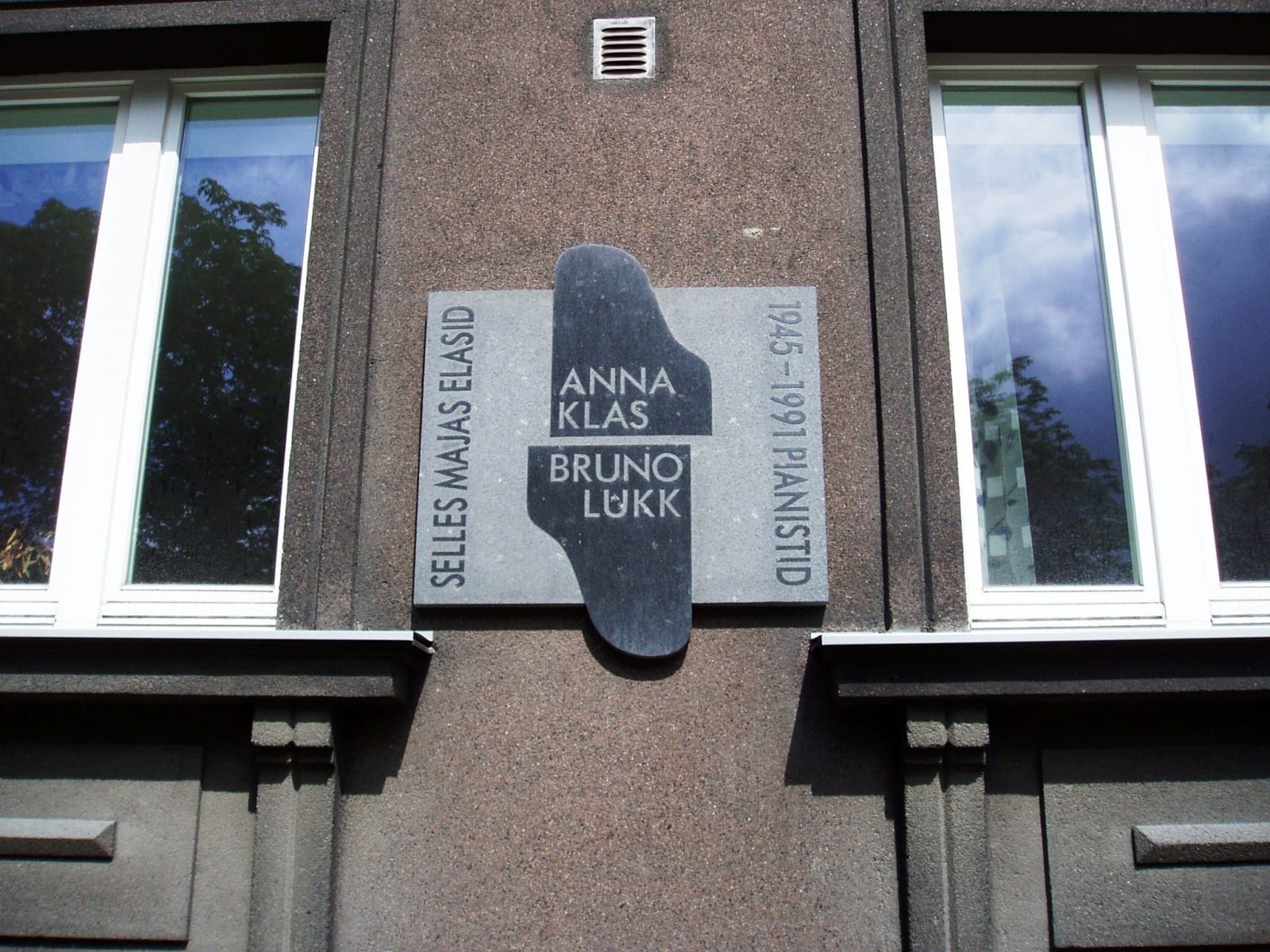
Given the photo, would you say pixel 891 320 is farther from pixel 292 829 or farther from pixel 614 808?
pixel 292 829

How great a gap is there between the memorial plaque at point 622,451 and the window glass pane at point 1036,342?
77 cm

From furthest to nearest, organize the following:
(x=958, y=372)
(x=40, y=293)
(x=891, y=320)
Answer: (x=40, y=293) → (x=958, y=372) → (x=891, y=320)

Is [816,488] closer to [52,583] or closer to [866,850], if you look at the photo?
[866,850]

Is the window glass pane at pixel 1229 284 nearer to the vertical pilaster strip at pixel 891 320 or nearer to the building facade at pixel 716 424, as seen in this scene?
the building facade at pixel 716 424

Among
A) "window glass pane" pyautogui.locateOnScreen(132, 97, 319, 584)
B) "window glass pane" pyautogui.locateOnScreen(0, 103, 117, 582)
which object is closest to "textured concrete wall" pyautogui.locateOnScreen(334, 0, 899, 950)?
"window glass pane" pyautogui.locateOnScreen(132, 97, 319, 584)

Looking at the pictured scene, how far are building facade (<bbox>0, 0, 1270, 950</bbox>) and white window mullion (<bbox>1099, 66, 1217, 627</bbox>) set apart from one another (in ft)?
0.05

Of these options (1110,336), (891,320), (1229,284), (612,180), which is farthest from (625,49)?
(1229,284)

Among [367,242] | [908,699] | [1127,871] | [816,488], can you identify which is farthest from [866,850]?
[367,242]

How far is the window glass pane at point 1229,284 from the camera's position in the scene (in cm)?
400

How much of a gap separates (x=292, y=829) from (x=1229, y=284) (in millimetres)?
4059

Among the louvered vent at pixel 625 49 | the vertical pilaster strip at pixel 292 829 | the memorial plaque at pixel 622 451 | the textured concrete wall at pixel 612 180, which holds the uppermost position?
the louvered vent at pixel 625 49

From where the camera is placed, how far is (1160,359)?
161 inches

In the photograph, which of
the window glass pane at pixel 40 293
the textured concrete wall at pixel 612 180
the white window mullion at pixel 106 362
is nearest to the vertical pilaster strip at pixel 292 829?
the textured concrete wall at pixel 612 180

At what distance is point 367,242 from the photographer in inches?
160
